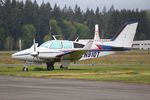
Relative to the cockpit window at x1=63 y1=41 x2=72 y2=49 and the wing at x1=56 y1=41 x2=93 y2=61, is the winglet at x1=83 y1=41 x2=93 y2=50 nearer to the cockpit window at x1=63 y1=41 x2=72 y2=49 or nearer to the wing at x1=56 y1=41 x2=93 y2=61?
the wing at x1=56 y1=41 x2=93 y2=61

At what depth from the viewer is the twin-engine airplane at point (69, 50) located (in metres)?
29.6

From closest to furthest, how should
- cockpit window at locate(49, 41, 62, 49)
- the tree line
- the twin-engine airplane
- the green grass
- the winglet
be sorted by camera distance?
the green grass, the winglet, the twin-engine airplane, cockpit window at locate(49, 41, 62, 49), the tree line

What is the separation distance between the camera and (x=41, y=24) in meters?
152

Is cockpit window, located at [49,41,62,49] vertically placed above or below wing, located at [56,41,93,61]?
above

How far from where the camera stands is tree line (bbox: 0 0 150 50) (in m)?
136

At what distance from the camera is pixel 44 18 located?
160m

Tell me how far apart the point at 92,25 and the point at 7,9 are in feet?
184

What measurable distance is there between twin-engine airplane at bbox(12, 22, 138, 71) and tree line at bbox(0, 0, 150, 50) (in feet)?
331

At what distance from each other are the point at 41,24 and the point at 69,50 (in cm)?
12247

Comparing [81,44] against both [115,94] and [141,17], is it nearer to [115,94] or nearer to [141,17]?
[115,94]

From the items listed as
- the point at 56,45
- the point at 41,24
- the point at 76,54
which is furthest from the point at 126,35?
the point at 41,24

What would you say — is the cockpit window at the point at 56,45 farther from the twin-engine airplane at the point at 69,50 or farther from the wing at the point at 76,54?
the wing at the point at 76,54

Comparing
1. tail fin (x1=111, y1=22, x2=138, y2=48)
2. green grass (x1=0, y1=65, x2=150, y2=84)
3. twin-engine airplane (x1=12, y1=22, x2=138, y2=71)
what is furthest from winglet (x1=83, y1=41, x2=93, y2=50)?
tail fin (x1=111, y1=22, x2=138, y2=48)

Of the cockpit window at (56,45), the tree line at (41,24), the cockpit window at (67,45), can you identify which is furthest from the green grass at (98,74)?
the tree line at (41,24)
